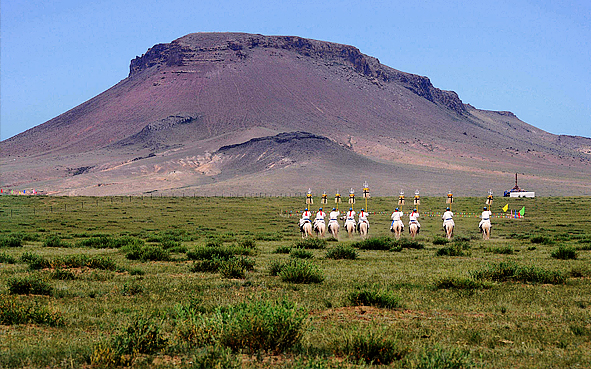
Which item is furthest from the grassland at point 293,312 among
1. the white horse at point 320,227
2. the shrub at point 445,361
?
the white horse at point 320,227

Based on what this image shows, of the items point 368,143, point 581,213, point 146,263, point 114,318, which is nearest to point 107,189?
point 368,143

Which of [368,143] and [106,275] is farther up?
[368,143]

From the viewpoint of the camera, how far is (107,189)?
143m

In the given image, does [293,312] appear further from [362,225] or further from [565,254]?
[362,225]

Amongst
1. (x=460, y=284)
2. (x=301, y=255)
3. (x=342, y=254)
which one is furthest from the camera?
(x=342, y=254)

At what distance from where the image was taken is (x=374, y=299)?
11031 millimetres

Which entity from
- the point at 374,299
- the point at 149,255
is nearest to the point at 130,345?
the point at 374,299

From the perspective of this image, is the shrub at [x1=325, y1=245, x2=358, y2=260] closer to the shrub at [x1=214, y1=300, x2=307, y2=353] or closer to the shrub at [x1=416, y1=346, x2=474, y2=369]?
the shrub at [x1=214, y1=300, x2=307, y2=353]

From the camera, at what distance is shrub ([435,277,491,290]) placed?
13.2m

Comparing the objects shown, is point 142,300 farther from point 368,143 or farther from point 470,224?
point 368,143

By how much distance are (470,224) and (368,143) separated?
150 metres

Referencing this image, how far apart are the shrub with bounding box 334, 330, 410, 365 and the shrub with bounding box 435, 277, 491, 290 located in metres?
5.86

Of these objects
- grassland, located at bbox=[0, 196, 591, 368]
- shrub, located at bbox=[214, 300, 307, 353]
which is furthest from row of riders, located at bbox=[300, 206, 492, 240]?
shrub, located at bbox=[214, 300, 307, 353]

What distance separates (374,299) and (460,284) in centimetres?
302
